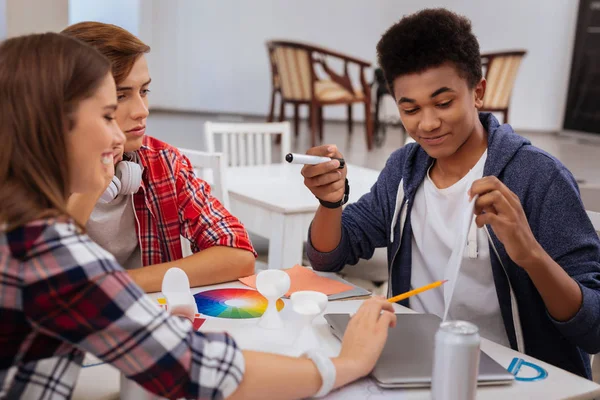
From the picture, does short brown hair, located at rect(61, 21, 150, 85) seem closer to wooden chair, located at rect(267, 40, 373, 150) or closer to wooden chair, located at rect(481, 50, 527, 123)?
wooden chair, located at rect(267, 40, 373, 150)

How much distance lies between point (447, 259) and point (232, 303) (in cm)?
49

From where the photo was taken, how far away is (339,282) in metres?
1.37

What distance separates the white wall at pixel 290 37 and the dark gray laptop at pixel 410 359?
7.95 m

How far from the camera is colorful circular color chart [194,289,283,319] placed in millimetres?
1153

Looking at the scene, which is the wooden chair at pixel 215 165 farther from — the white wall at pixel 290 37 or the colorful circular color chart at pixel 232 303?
the white wall at pixel 290 37

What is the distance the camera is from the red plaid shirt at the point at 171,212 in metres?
1.50

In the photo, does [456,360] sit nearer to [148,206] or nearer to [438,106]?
[438,106]

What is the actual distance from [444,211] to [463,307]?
0.68ft

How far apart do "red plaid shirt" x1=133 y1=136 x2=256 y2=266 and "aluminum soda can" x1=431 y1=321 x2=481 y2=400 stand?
29.0 inches

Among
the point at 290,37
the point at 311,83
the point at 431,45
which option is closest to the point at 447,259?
the point at 431,45

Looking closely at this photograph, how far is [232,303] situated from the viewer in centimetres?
121

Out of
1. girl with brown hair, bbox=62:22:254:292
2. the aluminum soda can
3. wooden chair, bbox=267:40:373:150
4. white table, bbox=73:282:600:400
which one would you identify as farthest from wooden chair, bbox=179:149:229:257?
wooden chair, bbox=267:40:373:150

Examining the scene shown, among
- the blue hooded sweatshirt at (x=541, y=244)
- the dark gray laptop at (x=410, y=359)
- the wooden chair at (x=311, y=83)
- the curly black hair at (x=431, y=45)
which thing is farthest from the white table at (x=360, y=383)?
the wooden chair at (x=311, y=83)

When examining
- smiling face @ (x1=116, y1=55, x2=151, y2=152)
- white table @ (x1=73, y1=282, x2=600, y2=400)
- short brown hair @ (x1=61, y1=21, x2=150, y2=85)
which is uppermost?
short brown hair @ (x1=61, y1=21, x2=150, y2=85)
